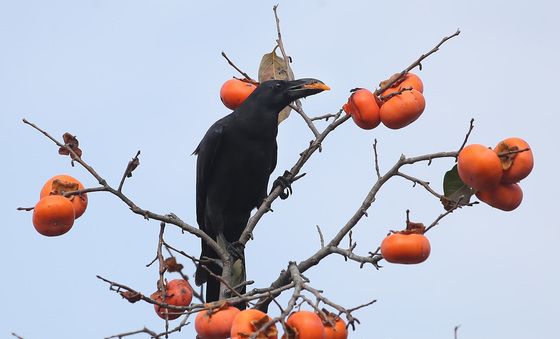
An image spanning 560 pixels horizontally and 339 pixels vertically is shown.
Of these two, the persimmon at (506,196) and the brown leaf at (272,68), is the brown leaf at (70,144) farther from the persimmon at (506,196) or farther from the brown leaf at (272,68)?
the persimmon at (506,196)

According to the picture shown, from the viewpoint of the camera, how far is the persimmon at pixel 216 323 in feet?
10.2

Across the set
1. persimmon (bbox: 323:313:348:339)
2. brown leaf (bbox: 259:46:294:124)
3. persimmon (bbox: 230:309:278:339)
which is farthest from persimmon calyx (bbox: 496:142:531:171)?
brown leaf (bbox: 259:46:294:124)

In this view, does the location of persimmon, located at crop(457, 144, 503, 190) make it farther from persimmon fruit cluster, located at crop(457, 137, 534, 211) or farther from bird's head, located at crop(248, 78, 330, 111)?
bird's head, located at crop(248, 78, 330, 111)

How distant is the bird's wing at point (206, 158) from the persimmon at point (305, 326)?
3549mm

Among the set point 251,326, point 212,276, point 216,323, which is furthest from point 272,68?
point 251,326

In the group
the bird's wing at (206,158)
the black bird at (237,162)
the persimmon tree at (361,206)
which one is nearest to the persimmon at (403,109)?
the persimmon tree at (361,206)

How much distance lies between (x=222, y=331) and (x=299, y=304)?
0.98ft

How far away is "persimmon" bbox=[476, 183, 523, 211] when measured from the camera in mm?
3535

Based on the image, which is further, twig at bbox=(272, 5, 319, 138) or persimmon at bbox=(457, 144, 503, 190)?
twig at bbox=(272, 5, 319, 138)

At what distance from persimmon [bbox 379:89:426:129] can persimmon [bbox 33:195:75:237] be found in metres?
1.45

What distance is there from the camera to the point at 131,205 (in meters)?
4.13

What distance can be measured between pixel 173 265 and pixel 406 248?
1.30 meters

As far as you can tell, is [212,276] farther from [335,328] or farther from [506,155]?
[335,328]

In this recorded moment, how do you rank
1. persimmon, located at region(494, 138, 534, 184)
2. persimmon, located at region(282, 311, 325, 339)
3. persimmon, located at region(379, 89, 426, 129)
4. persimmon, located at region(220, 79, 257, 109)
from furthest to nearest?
persimmon, located at region(220, 79, 257, 109) < persimmon, located at region(379, 89, 426, 129) < persimmon, located at region(494, 138, 534, 184) < persimmon, located at region(282, 311, 325, 339)
